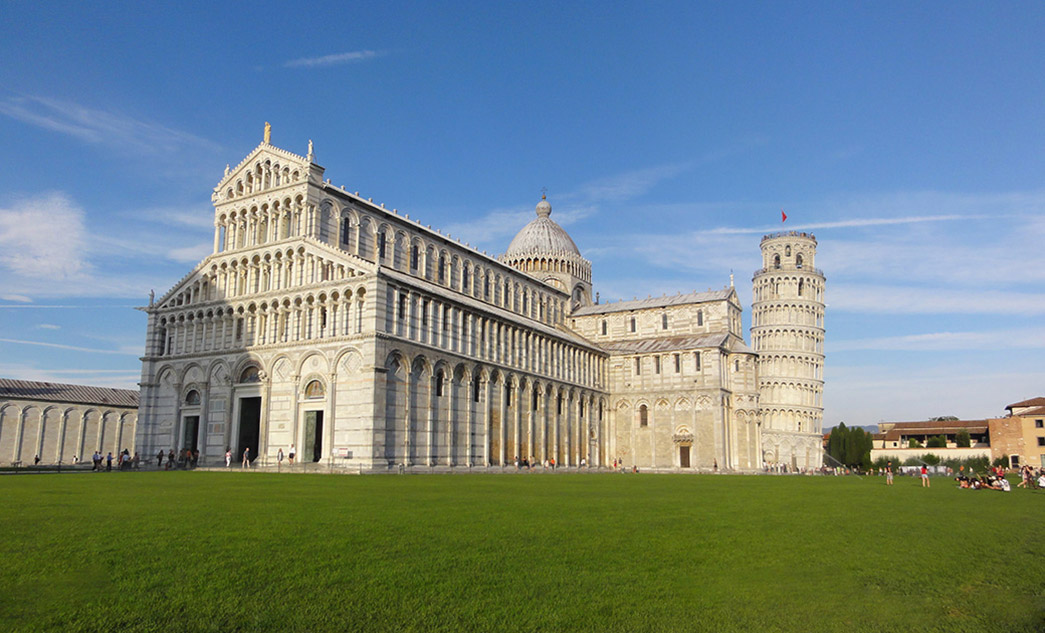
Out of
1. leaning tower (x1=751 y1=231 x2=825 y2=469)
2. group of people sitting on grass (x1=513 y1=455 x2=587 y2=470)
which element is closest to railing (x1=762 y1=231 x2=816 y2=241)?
leaning tower (x1=751 y1=231 x2=825 y2=469)

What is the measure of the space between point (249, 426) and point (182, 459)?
463 cm

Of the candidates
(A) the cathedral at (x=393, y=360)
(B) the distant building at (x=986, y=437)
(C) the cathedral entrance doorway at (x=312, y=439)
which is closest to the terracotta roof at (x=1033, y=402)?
(B) the distant building at (x=986, y=437)

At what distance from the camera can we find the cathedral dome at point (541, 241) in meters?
85.8

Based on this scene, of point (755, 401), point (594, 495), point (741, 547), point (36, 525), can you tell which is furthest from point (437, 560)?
point (755, 401)

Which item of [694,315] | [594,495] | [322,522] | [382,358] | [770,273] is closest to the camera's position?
[322,522]

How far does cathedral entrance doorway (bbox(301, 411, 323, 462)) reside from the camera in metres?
47.6

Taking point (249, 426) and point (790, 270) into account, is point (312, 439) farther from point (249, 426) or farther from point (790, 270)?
point (790, 270)

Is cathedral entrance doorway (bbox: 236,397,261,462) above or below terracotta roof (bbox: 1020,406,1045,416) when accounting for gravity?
below

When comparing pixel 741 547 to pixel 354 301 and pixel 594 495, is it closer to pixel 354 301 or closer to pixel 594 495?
pixel 594 495

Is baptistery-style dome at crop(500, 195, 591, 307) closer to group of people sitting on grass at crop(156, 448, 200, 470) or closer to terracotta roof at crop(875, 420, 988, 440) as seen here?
group of people sitting on grass at crop(156, 448, 200, 470)

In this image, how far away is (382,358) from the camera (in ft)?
147

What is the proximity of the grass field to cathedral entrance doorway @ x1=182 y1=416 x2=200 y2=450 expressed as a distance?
3668 cm

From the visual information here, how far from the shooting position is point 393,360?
152 ft

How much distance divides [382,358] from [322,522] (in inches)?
1195
